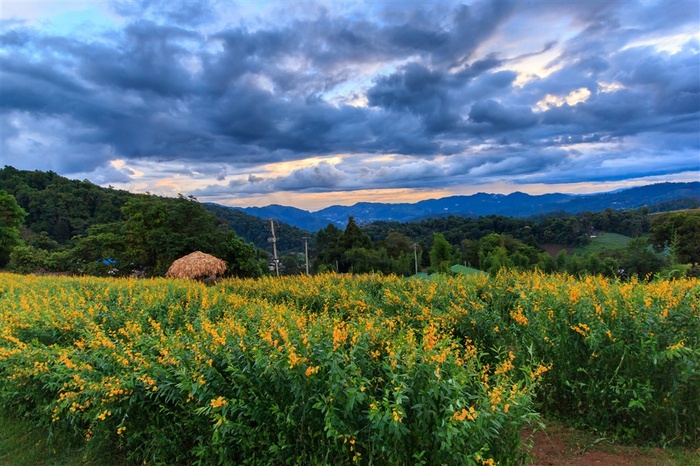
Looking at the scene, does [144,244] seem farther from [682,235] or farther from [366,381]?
[682,235]

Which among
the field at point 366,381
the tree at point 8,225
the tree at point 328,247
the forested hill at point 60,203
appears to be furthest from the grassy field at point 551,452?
the tree at point 328,247

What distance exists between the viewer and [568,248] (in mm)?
70750

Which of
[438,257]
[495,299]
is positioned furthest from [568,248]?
[495,299]

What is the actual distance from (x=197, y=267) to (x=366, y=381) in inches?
645

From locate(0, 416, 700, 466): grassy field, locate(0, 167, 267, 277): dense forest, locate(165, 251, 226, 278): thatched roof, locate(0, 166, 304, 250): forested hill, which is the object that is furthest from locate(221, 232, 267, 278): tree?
locate(0, 416, 700, 466): grassy field

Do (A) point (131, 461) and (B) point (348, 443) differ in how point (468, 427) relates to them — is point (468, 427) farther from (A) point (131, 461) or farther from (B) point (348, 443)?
(A) point (131, 461)

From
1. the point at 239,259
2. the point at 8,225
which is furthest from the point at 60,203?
the point at 239,259

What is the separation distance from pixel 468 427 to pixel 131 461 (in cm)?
291

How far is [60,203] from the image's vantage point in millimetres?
52906

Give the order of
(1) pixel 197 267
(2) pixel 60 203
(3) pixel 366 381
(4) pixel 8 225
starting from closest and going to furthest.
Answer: (3) pixel 366 381
(1) pixel 197 267
(4) pixel 8 225
(2) pixel 60 203

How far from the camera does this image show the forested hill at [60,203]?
51594 millimetres

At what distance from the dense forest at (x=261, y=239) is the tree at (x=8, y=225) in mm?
92

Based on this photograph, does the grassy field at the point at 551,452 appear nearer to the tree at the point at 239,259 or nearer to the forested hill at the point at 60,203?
the tree at the point at 239,259

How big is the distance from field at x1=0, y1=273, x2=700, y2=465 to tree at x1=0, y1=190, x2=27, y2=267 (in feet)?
123
